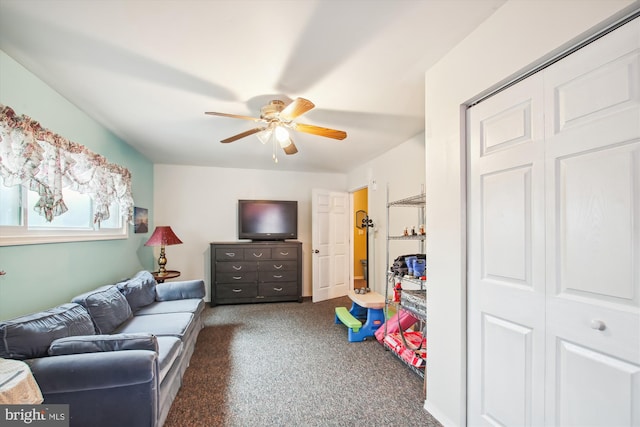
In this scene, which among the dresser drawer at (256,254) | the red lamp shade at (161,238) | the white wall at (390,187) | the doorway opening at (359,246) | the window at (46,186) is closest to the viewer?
the window at (46,186)

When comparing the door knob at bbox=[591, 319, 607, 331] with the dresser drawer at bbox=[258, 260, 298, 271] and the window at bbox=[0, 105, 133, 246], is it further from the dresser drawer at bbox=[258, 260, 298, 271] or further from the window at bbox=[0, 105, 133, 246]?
the dresser drawer at bbox=[258, 260, 298, 271]

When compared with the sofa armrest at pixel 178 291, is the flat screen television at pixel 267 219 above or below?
above

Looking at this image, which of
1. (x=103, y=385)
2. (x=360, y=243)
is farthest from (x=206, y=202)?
(x=103, y=385)

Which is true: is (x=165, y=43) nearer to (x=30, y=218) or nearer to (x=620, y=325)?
(x=30, y=218)

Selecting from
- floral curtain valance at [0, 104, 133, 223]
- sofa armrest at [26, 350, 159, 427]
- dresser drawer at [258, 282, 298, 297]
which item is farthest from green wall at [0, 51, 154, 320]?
dresser drawer at [258, 282, 298, 297]

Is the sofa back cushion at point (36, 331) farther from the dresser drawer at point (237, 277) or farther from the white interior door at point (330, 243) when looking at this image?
the white interior door at point (330, 243)

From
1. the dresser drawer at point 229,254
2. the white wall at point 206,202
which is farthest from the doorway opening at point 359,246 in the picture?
the dresser drawer at point 229,254

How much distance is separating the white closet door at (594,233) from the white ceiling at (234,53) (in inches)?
23.7

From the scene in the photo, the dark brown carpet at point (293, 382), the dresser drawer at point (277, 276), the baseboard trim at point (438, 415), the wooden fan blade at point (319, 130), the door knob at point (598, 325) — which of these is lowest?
the dark brown carpet at point (293, 382)

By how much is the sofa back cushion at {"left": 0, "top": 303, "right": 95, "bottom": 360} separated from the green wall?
294 mm

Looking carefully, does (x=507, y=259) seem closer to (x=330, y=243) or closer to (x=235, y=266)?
(x=330, y=243)

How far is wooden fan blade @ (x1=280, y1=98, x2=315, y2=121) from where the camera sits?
70.8 inches

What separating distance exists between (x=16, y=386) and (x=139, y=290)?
202 cm

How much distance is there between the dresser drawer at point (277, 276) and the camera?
183 inches
